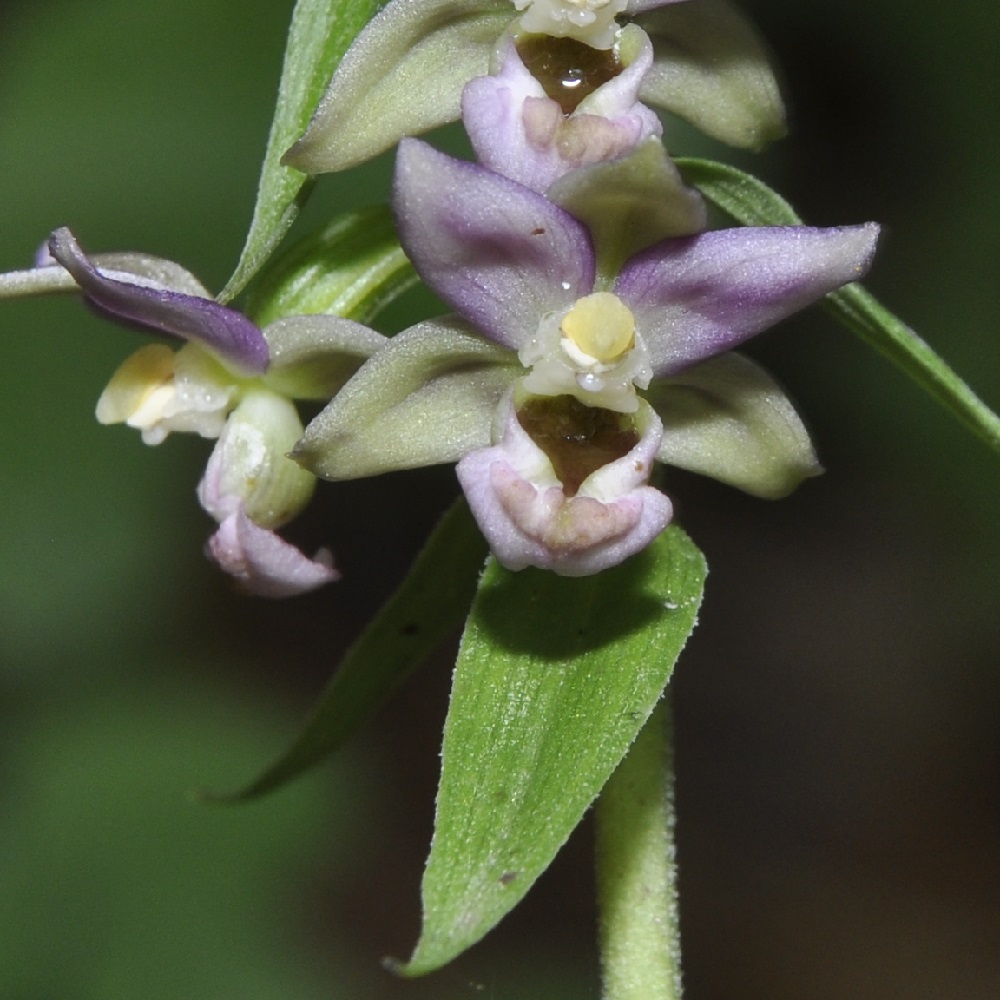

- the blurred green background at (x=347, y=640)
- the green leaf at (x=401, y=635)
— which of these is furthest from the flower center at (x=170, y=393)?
the blurred green background at (x=347, y=640)

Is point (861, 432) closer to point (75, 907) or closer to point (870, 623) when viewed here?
point (870, 623)

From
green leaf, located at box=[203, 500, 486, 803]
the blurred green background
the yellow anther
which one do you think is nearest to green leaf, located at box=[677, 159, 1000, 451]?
green leaf, located at box=[203, 500, 486, 803]

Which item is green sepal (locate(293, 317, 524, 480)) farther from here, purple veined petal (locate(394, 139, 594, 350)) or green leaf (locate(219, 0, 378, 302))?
green leaf (locate(219, 0, 378, 302))

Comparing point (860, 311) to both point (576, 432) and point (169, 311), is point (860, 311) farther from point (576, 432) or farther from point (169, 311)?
point (169, 311)

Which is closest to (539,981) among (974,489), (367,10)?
(974,489)

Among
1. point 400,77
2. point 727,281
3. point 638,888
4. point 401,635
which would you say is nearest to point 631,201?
point 727,281

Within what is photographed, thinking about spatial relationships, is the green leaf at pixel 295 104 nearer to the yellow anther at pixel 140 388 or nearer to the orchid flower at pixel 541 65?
the orchid flower at pixel 541 65

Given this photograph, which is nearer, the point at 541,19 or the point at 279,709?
the point at 541,19
